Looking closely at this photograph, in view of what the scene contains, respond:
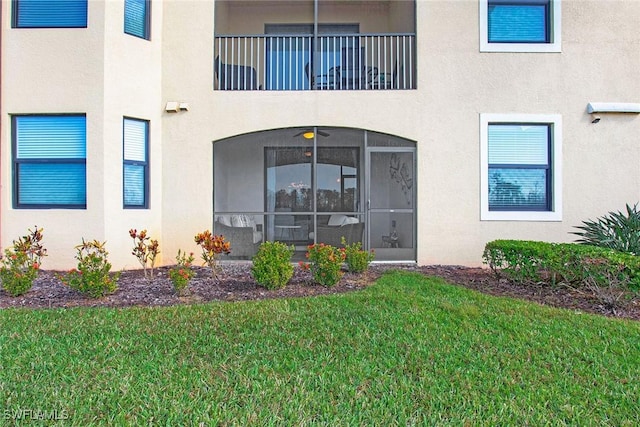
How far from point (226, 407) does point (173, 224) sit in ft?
21.1

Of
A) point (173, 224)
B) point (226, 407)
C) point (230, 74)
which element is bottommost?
point (226, 407)

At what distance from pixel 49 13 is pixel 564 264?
9.92 m

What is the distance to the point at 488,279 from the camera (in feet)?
23.6

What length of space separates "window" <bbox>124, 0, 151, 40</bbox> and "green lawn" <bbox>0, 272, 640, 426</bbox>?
5.82m

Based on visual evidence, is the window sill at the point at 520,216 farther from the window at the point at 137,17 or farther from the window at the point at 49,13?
the window at the point at 49,13

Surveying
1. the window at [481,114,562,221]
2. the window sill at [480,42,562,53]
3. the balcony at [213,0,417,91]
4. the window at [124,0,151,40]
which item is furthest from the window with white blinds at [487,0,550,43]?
the window at [124,0,151,40]

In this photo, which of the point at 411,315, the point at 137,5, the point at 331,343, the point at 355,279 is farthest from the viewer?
the point at 137,5

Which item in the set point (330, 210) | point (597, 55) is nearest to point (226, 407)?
point (330, 210)

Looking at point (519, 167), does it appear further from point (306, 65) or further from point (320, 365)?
point (320, 365)

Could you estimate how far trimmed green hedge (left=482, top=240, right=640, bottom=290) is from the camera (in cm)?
534

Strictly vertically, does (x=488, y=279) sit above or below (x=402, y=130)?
below

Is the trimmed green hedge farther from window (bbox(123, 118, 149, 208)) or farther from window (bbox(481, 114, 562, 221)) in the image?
window (bbox(123, 118, 149, 208))

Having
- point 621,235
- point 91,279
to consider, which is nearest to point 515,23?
point 621,235

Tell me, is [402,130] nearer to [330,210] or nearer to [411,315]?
[330,210]
